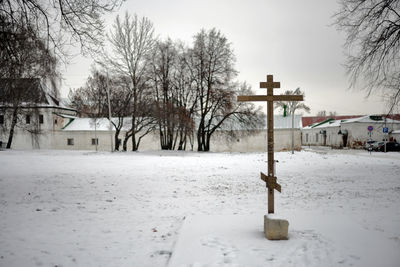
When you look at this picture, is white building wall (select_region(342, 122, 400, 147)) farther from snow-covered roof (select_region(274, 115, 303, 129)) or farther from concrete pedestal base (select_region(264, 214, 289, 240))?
concrete pedestal base (select_region(264, 214, 289, 240))

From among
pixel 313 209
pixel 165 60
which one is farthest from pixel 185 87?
pixel 313 209

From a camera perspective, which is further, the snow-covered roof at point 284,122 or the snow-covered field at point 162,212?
the snow-covered roof at point 284,122

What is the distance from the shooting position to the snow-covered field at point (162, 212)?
156 inches

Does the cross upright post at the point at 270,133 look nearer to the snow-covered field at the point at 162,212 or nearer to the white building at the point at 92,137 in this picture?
the snow-covered field at the point at 162,212

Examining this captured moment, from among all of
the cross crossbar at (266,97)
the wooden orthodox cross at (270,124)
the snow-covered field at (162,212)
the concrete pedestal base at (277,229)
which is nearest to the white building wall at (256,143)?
the snow-covered field at (162,212)

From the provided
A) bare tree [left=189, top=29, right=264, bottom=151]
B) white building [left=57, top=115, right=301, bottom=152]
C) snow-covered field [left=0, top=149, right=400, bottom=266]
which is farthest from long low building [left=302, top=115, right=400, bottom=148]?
snow-covered field [left=0, top=149, right=400, bottom=266]

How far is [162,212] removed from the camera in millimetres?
6629

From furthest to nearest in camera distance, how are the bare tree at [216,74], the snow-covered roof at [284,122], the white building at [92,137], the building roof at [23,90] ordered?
1. the snow-covered roof at [284,122]
2. the white building at [92,137]
3. the bare tree at [216,74]
4. the building roof at [23,90]

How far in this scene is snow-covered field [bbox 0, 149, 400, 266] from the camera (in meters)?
3.97

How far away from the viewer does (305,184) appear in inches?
390

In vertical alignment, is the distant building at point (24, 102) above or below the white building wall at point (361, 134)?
above

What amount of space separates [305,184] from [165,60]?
77.4ft

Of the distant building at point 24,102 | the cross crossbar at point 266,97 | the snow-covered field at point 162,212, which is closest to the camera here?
the snow-covered field at point 162,212

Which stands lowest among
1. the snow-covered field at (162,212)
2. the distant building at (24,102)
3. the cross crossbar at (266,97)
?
the snow-covered field at (162,212)
